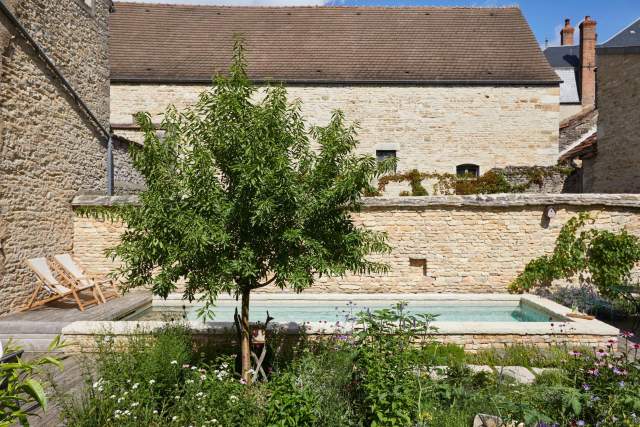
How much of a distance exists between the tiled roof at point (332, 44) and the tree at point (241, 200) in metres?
10.2

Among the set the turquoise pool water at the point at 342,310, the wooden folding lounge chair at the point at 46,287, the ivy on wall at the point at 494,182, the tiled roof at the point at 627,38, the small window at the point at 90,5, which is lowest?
the turquoise pool water at the point at 342,310

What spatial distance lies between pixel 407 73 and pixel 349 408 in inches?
501

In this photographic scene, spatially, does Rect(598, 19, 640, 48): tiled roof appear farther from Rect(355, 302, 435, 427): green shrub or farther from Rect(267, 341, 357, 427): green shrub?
Rect(267, 341, 357, 427): green shrub

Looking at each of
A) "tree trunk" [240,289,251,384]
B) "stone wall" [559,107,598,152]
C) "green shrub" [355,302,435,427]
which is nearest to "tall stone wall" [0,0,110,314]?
"tree trunk" [240,289,251,384]

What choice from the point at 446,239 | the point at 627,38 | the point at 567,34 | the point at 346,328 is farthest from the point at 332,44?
the point at 567,34

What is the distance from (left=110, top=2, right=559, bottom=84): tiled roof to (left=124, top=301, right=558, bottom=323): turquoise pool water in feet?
27.3

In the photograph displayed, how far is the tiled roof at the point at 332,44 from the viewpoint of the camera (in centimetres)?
1396

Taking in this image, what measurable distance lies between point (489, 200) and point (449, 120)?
6.20 m

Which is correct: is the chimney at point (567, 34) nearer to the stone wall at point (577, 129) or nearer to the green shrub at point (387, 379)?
the stone wall at point (577, 129)

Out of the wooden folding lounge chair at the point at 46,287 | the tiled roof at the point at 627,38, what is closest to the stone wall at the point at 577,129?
the tiled roof at the point at 627,38

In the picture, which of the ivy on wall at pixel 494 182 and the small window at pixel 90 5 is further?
the ivy on wall at pixel 494 182

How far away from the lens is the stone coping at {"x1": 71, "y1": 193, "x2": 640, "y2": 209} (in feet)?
27.2

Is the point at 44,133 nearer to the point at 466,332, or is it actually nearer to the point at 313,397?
the point at 313,397

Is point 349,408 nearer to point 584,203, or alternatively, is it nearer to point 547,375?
point 547,375
